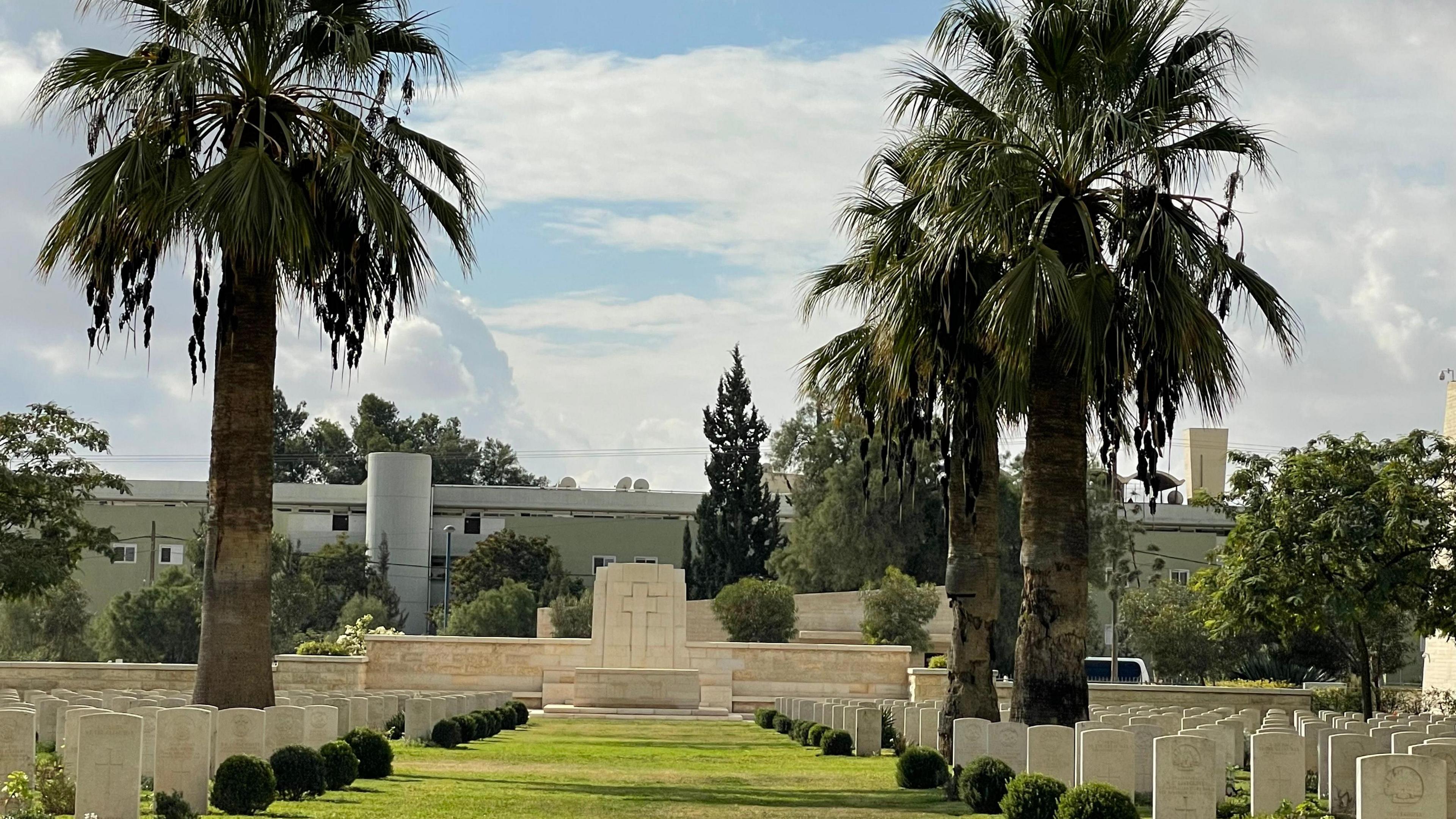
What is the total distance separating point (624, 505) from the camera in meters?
75.9

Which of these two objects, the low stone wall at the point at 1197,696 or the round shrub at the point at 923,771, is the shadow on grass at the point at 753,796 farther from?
the low stone wall at the point at 1197,696

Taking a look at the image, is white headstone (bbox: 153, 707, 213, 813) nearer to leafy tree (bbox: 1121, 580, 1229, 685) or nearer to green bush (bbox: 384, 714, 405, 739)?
green bush (bbox: 384, 714, 405, 739)

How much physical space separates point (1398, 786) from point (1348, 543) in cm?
1516

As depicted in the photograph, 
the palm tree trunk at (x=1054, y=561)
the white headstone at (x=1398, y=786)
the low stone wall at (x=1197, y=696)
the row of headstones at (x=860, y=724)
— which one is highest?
the palm tree trunk at (x=1054, y=561)

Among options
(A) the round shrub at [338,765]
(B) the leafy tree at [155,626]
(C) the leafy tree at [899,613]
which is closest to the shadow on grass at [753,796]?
(A) the round shrub at [338,765]

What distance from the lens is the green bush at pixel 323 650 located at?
128ft

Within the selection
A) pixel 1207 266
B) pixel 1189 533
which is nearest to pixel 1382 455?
pixel 1207 266

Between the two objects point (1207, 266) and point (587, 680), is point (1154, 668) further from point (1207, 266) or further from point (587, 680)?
point (1207, 266)

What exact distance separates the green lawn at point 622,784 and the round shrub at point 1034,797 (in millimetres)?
1236

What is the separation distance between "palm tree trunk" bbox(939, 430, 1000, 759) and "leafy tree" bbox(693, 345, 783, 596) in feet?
138

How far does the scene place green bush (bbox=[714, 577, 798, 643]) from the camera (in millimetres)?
47250

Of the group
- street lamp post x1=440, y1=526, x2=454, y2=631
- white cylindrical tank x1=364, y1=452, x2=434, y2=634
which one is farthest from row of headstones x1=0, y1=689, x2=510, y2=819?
white cylindrical tank x1=364, y1=452, x2=434, y2=634

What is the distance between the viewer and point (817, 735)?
2336cm

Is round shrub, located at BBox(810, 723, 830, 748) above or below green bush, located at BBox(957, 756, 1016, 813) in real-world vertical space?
below
